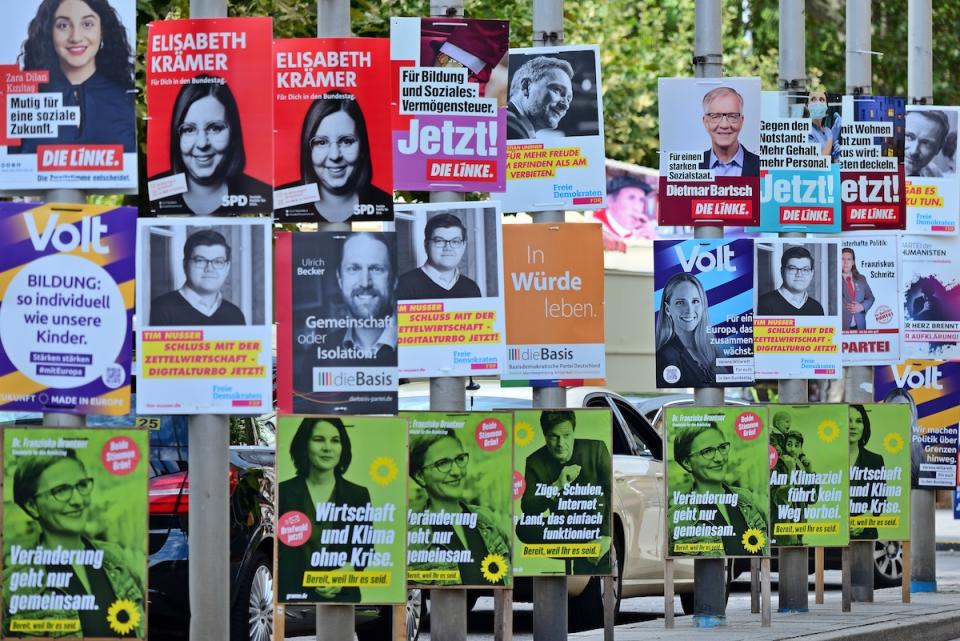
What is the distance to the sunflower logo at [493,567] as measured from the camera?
37.8ft

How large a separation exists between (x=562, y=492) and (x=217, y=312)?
3531 mm

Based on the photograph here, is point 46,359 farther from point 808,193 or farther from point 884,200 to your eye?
point 884,200

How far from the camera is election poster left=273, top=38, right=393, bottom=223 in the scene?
33.7 feet

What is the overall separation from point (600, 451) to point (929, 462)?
6288mm

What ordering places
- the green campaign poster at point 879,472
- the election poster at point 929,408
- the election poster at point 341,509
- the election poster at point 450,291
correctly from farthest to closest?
1. the election poster at point 929,408
2. the green campaign poster at point 879,472
3. the election poster at point 450,291
4. the election poster at point 341,509

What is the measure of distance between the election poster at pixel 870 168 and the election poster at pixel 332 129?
6.61m

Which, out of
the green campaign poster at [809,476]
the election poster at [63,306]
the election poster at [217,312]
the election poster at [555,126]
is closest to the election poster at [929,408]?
the green campaign poster at [809,476]

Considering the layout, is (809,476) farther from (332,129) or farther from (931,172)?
(332,129)

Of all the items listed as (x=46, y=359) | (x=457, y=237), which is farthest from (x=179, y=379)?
(x=457, y=237)

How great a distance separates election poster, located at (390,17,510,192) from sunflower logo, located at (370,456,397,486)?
Answer: 187 cm

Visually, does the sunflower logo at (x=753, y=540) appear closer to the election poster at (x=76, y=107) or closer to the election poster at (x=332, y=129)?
the election poster at (x=332, y=129)

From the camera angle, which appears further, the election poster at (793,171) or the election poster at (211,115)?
the election poster at (793,171)

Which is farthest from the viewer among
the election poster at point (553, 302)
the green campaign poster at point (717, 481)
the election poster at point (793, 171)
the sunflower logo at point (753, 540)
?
the election poster at point (793, 171)

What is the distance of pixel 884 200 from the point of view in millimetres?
16281
